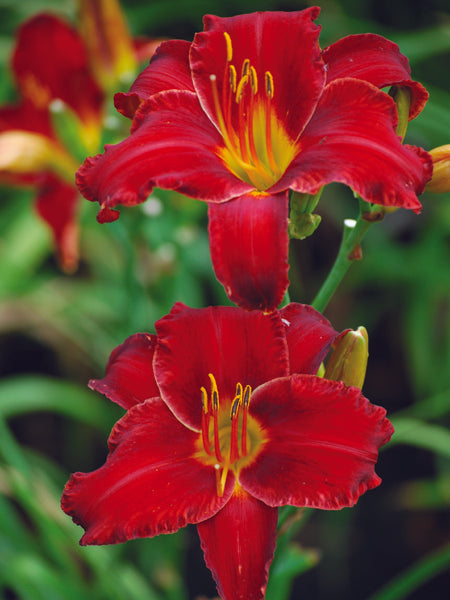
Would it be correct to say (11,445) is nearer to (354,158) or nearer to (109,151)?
(109,151)

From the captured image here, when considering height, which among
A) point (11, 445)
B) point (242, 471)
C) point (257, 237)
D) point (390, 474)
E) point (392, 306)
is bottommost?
point (390, 474)

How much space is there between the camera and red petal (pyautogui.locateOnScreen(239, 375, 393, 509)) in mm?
581

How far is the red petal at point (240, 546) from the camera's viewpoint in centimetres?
57

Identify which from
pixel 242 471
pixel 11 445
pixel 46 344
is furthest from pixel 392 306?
pixel 242 471

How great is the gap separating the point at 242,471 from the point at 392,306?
4.62 feet

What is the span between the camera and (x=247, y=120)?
0.66 m

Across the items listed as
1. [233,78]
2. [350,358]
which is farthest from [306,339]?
[233,78]

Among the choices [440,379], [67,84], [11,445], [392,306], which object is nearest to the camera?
[11,445]

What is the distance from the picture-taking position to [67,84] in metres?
1.36

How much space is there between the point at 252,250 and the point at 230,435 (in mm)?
231

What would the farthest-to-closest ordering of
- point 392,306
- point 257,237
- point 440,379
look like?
point 392,306 < point 440,379 < point 257,237

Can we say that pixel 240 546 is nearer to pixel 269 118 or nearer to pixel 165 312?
pixel 269 118

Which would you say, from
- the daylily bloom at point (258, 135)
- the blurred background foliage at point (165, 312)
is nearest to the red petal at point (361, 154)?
the daylily bloom at point (258, 135)

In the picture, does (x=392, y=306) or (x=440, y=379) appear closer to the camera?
(x=440, y=379)
